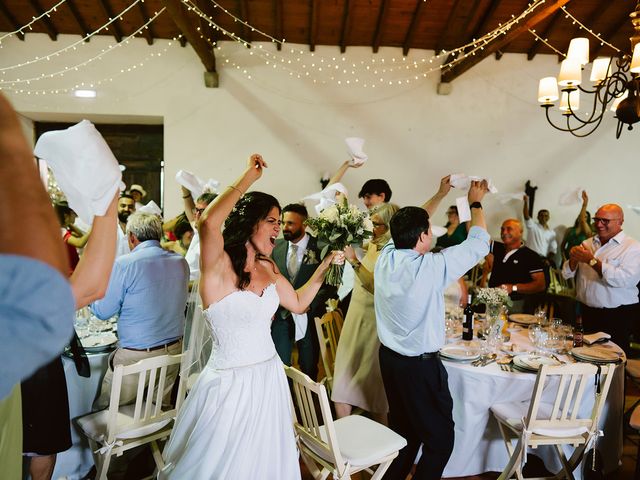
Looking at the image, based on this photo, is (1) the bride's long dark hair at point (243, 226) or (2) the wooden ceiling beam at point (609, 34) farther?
(2) the wooden ceiling beam at point (609, 34)

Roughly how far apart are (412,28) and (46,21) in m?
5.89

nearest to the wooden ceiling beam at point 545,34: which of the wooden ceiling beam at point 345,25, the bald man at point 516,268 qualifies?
the wooden ceiling beam at point 345,25

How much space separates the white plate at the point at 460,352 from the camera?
3.00 metres

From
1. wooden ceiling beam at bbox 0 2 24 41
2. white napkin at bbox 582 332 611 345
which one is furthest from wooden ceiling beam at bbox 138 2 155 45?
white napkin at bbox 582 332 611 345

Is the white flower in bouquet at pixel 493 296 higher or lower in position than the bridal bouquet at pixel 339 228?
lower

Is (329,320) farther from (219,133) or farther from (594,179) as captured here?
(594,179)

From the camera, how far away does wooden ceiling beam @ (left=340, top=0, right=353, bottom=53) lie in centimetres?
727

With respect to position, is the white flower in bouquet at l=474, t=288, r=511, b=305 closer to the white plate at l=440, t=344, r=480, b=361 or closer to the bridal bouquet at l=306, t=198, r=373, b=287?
the white plate at l=440, t=344, r=480, b=361

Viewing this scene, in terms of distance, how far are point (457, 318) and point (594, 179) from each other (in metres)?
6.68

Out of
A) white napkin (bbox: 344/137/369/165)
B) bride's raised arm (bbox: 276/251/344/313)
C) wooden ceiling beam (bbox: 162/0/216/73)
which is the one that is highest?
wooden ceiling beam (bbox: 162/0/216/73)

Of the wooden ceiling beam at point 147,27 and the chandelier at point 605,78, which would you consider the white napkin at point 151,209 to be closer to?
the chandelier at point 605,78

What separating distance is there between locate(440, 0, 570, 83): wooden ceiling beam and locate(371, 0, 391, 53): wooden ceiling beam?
132 cm

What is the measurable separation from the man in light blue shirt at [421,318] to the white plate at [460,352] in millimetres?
373

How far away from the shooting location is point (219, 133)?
8289 millimetres
